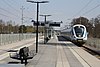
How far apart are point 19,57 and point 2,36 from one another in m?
27.1

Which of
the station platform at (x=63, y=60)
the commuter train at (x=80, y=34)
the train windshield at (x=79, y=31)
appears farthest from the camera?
the train windshield at (x=79, y=31)

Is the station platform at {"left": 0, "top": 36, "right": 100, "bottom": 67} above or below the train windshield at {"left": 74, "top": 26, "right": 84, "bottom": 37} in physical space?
below

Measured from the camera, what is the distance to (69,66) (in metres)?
17.5

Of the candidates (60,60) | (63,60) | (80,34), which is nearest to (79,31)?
(80,34)

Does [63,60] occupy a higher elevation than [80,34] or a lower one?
lower

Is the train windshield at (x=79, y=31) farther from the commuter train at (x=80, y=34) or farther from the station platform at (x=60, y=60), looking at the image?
the station platform at (x=60, y=60)

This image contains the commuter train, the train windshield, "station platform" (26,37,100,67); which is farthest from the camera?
the train windshield

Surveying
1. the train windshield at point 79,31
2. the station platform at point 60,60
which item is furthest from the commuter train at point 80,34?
the station platform at point 60,60

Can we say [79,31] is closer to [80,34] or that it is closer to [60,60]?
[80,34]

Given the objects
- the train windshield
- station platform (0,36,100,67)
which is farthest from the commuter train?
station platform (0,36,100,67)

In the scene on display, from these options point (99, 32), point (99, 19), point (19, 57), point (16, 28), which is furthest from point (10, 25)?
point (19, 57)

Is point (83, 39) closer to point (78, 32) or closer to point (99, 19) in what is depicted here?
point (78, 32)

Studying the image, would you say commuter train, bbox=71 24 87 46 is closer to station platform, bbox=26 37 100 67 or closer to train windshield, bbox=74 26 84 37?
train windshield, bbox=74 26 84 37

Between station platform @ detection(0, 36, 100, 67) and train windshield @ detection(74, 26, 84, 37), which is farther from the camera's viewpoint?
train windshield @ detection(74, 26, 84, 37)
